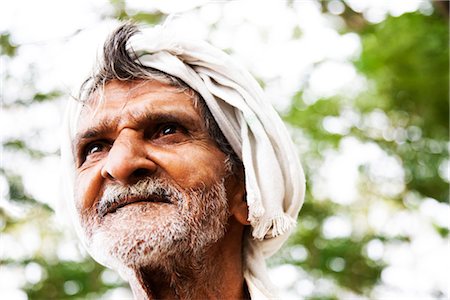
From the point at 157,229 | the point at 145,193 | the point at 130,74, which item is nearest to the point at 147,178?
the point at 145,193

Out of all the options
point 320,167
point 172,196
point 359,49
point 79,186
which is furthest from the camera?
point 320,167

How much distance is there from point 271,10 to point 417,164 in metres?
1.97

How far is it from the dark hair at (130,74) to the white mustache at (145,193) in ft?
0.79

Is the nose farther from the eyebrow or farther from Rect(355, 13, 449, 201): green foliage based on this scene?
Rect(355, 13, 449, 201): green foliage

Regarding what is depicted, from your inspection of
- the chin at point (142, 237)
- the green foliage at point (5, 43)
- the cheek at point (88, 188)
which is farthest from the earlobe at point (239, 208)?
the green foliage at point (5, 43)

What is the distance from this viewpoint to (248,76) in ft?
7.20

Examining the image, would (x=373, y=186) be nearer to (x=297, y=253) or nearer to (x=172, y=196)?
(x=297, y=253)

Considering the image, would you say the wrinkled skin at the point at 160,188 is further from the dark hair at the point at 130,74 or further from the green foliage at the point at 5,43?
the green foliage at the point at 5,43

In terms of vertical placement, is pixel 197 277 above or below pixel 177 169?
below

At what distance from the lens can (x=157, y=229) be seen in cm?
189

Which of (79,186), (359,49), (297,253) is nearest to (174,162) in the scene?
(79,186)

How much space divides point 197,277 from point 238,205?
0.84 ft

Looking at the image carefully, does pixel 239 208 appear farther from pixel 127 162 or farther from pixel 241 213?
pixel 127 162

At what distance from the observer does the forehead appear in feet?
6.70
